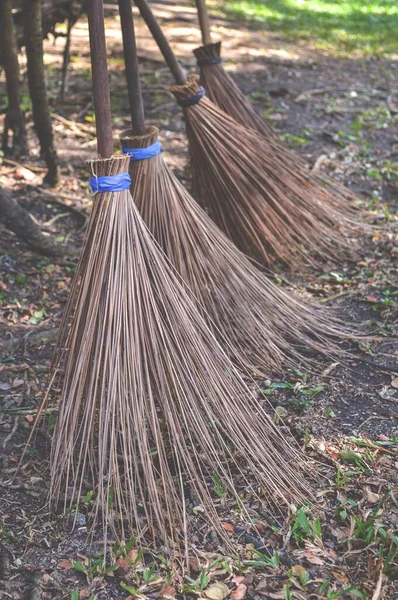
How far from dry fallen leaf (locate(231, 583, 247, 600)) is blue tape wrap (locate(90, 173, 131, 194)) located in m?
1.10

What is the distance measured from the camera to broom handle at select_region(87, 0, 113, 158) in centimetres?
211

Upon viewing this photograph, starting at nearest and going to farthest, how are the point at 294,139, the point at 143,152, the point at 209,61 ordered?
1. the point at 143,152
2. the point at 209,61
3. the point at 294,139

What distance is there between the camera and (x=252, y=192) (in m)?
3.26

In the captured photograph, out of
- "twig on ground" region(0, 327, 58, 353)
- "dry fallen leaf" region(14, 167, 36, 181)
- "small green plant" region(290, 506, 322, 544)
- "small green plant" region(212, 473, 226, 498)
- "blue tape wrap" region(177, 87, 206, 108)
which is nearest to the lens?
"small green plant" region(290, 506, 322, 544)

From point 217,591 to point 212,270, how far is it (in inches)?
46.6

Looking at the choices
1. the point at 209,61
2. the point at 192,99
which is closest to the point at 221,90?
the point at 209,61

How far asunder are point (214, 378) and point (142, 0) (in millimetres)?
1482

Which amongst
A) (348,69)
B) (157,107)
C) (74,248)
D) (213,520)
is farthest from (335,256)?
(348,69)

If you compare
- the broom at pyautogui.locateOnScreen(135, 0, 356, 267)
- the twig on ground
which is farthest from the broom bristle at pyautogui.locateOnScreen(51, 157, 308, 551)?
the broom at pyautogui.locateOnScreen(135, 0, 356, 267)

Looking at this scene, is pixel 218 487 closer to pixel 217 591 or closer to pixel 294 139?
pixel 217 591

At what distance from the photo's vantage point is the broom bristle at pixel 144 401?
200cm

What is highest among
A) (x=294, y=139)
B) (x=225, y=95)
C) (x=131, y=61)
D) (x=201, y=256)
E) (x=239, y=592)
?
(x=131, y=61)

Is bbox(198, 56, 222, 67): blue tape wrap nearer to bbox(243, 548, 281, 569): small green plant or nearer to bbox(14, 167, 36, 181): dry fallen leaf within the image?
bbox(14, 167, 36, 181): dry fallen leaf

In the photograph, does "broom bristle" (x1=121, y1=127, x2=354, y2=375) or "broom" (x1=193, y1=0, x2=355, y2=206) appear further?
"broom" (x1=193, y1=0, x2=355, y2=206)
